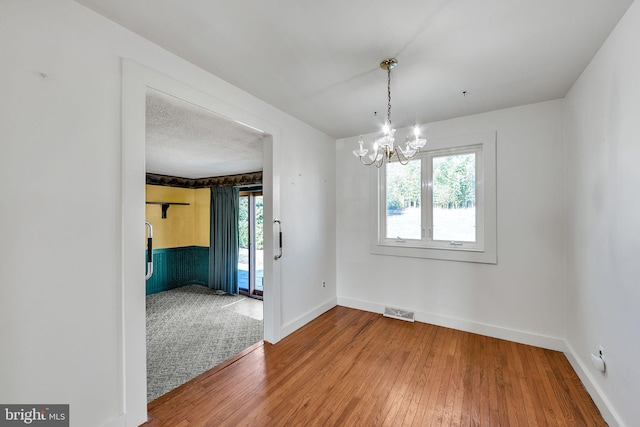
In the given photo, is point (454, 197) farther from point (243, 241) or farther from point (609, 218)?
point (243, 241)

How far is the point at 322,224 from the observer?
12.1 feet

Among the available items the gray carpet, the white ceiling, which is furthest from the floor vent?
the white ceiling

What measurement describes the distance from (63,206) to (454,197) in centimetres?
358

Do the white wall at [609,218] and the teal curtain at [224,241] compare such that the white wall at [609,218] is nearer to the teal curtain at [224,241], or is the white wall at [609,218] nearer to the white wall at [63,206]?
the white wall at [63,206]

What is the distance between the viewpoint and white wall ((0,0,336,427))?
1.23 meters

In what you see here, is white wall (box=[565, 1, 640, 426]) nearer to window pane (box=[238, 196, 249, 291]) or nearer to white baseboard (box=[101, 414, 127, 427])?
white baseboard (box=[101, 414, 127, 427])

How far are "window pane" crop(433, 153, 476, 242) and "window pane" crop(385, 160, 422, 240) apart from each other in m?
0.23

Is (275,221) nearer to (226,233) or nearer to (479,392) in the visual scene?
(479,392)

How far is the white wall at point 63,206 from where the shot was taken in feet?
4.04

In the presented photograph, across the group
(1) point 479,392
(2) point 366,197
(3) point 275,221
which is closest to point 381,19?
(3) point 275,221

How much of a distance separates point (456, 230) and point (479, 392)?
1.74 metres

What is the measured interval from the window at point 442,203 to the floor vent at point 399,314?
2.51 feet
